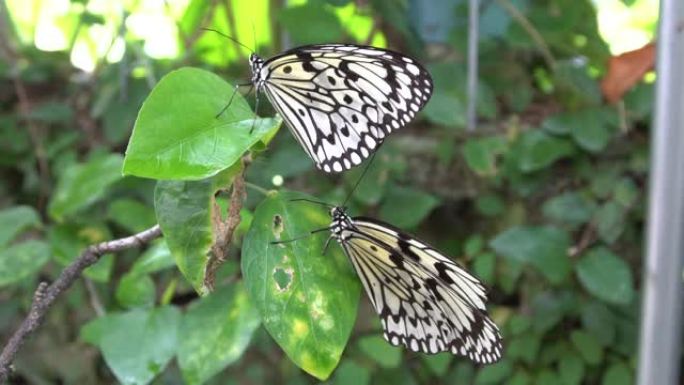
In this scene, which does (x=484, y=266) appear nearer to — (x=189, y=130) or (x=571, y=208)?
(x=571, y=208)

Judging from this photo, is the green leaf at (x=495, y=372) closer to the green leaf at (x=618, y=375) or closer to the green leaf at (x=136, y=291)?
the green leaf at (x=618, y=375)

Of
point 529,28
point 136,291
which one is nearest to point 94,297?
point 136,291

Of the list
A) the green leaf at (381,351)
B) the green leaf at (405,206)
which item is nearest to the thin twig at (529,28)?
the green leaf at (405,206)

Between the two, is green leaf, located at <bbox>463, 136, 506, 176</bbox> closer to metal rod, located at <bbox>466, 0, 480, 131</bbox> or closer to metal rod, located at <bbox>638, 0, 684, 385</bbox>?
metal rod, located at <bbox>466, 0, 480, 131</bbox>

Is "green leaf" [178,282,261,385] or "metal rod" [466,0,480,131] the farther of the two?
"metal rod" [466,0,480,131]

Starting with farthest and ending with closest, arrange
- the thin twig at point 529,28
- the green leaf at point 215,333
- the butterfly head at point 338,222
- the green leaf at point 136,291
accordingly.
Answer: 1. the thin twig at point 529,28
2. the green leaf at point 136,291
3. the green leaf at point 215,333
4. the butterfly head at point 338,222

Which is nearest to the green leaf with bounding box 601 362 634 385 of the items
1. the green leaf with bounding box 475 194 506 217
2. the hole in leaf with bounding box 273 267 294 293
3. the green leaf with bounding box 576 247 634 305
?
the green leaf with bounding box 576 247 634 305
